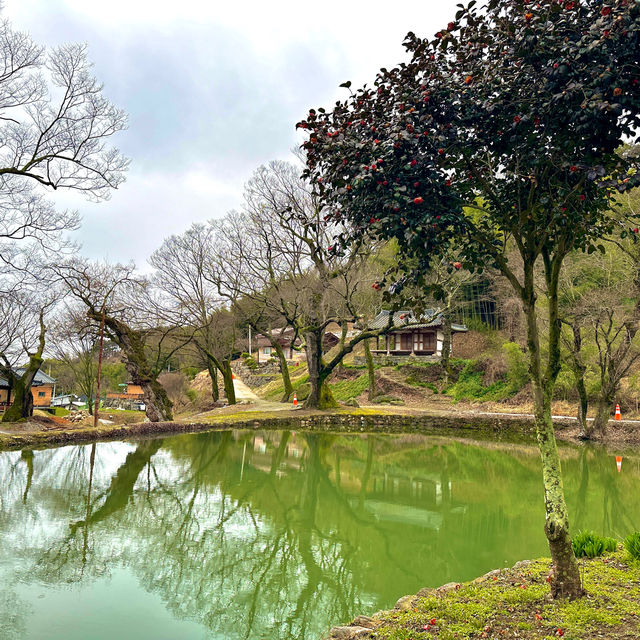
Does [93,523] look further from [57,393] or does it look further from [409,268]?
[57,393]

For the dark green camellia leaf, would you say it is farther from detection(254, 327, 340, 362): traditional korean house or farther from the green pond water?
detection(254, 327, 340, 362): traditional korean house

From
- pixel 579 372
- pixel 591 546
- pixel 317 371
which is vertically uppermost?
pixel 317 371

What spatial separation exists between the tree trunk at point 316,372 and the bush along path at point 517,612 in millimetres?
18238

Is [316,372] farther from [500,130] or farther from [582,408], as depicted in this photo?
[500,130]

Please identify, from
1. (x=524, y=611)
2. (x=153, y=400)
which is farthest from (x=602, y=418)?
(x=153, y=400)

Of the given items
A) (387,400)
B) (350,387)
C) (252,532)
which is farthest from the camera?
(350,387)

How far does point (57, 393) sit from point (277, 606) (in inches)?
2358

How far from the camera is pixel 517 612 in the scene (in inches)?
152

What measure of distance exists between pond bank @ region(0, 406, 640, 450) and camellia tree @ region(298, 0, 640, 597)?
49.5 ft

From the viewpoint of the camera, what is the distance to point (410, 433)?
2070 centimetres

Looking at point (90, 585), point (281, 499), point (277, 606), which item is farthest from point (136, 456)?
point (277, 606)

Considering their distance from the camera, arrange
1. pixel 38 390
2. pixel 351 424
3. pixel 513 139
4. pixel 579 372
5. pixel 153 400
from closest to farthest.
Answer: pixel 513 139 → pixel 579 372 → pixel 153 400 → pixel 351 424 → pixel 38 390

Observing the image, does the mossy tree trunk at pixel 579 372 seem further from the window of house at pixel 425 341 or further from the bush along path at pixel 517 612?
the window of house at pixel 425 341

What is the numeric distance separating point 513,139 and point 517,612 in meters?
3.90
